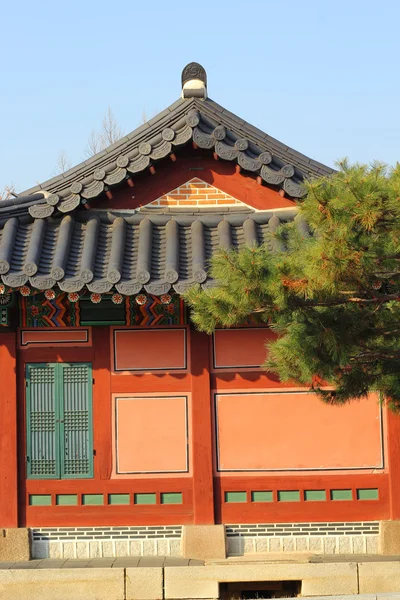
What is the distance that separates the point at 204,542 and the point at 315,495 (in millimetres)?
1476

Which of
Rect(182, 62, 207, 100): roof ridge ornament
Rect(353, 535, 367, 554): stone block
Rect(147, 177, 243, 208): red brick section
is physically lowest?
Rect(353, 535, 367, 554): stone block

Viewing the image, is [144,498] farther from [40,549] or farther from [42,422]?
[42,422]

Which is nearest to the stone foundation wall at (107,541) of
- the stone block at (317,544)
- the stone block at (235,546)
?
the stone block at (235,546)

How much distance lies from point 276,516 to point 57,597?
9.14 ft

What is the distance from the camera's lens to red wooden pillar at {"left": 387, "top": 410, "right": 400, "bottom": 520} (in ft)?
37.9

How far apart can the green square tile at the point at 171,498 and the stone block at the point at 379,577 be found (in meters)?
2.29

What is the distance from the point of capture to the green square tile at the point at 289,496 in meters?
11.6

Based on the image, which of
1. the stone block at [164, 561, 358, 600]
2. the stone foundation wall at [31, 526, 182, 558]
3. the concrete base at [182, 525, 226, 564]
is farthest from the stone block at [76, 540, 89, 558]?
the stone block at [164, 561, 358, 600]

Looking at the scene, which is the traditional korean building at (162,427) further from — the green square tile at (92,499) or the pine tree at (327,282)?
the pine tree at (327,282)

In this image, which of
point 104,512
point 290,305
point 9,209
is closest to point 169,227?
point 9,209

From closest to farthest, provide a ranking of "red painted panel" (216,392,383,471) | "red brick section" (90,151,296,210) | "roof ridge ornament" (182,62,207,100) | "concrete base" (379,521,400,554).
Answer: "concrete base" (379,521,400,554)
"red painted panel" (216,392,383,471)
"red brick section" (90,151,296,210)
"roof ridge ornament" (182,62,207,100)

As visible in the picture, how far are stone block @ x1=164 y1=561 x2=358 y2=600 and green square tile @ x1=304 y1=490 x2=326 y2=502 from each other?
97cm

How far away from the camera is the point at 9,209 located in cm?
1164

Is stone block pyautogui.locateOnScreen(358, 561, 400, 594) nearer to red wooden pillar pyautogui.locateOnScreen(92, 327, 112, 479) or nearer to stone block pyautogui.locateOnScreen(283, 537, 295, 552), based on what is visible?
stone block pyautogui.locateOnScreen(283, 537, 295, 552)
